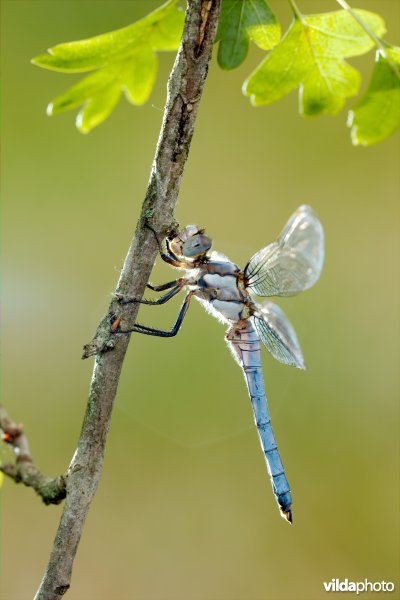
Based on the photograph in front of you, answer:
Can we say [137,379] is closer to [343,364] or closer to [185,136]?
[343,364]

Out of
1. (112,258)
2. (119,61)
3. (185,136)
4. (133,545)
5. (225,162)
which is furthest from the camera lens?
(225,162)

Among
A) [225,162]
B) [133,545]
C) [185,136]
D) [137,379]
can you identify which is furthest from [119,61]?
[133,545]

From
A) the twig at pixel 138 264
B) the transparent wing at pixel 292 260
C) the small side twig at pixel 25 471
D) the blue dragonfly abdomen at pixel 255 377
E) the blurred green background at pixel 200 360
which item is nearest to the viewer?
the twig at pixel 138 264

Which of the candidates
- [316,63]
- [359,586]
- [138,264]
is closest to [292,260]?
[316,63]

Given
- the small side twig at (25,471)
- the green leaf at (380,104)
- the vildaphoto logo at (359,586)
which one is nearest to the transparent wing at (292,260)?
the green leaf at (380,104)

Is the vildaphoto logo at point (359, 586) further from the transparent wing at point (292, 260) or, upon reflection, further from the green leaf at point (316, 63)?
the green leaf at point (316, 63)

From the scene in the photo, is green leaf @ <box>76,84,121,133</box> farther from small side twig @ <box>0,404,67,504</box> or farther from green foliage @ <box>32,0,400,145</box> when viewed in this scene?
small side twig @ <box>0,404,67,504</box>
